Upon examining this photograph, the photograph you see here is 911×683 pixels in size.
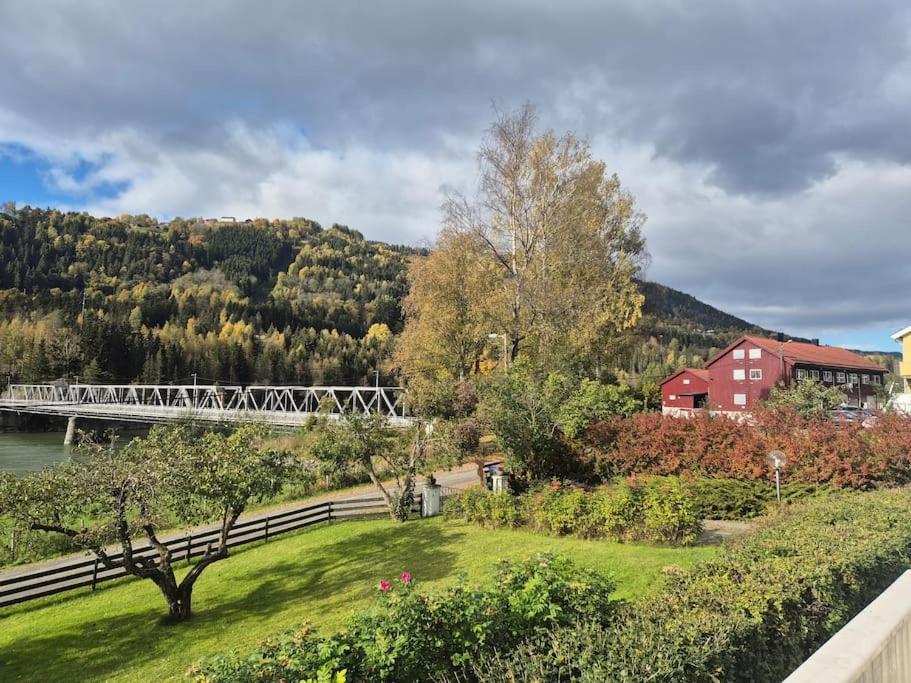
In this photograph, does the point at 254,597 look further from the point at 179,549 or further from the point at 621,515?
the point at 621,515

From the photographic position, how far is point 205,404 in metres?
62.2

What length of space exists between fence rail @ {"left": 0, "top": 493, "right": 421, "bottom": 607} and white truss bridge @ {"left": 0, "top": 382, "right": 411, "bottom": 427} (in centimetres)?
884

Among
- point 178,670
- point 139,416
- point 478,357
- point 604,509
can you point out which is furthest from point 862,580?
point 139,416

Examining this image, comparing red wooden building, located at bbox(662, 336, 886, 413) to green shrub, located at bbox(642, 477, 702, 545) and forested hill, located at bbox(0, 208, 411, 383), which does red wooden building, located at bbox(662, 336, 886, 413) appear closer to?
forested hill, located at bbox(0, 208, 411, 383)

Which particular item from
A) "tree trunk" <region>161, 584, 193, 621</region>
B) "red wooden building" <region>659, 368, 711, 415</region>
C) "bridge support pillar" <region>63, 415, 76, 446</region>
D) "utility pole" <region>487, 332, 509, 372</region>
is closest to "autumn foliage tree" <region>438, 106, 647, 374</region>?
"utility pole" <region>487, 332, 509, 372</region>

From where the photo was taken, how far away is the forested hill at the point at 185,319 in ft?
302

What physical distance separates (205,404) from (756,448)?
61.0 metres

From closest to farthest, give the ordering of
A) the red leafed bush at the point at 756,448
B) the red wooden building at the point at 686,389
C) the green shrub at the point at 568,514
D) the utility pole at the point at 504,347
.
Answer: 1. the green shrub at the point at 568,514
2. the red leafed bush at the point at 756,448
3. the utility pole at the point at 504,347
4. the red wooden building at the point at 686,389

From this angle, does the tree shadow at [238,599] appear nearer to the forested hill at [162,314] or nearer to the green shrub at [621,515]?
the green shrub at [621,515]

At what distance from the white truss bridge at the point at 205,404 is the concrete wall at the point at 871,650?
983 inches

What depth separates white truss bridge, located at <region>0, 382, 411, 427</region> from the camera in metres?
39.0

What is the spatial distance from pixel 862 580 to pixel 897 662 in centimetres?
337

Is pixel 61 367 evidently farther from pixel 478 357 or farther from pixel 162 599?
pixel 162 599

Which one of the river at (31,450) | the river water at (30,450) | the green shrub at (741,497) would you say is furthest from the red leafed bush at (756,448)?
the river water at (30,450)
